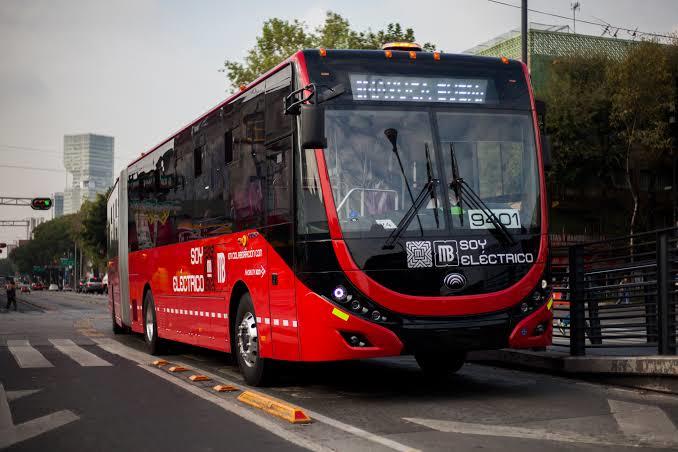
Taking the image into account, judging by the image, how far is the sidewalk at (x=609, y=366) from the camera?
31.9ft

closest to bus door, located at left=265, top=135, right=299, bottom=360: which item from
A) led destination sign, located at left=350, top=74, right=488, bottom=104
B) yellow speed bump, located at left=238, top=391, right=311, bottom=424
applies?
yellow speed bump, located at left=238, top=391, right=311, bottom=424

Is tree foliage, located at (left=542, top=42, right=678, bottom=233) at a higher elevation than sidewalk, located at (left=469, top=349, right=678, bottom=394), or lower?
higher

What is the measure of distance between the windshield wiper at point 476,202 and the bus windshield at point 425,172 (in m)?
0.01

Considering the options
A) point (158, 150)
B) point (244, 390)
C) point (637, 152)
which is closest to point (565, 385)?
point (244, 390)

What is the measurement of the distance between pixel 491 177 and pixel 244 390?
349 centimetres

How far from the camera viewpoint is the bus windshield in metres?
9.16

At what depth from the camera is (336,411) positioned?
8789mm

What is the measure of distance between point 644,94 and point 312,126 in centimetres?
3456

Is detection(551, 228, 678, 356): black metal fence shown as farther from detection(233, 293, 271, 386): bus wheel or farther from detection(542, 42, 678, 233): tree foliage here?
detection(542, 42, 678, 233): tree foliage

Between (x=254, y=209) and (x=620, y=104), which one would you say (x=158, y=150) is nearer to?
(x=254, y=209)

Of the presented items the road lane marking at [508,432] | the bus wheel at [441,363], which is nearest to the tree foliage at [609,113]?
the bus wheel at [441,363]

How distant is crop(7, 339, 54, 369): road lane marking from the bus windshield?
20.8 ft

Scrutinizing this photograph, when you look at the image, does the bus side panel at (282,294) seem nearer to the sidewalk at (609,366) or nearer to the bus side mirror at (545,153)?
the bus side mirror at (545,153)

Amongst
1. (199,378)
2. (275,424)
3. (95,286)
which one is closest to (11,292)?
(199,378)
